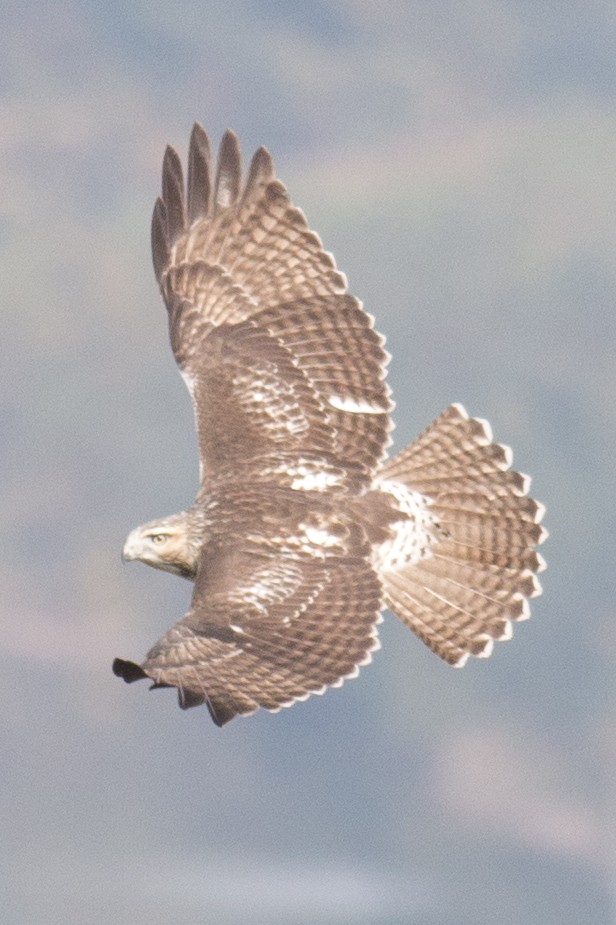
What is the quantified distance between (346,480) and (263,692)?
2.75 meters

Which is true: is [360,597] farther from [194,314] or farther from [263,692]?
[194,314]

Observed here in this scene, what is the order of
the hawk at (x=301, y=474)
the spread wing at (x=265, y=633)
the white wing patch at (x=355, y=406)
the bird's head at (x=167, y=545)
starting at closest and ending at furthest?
the spread wing at (x=265, y=633)
the hawk at (x=301, y=474)
the bird's head at (x=167, y=545)
the white wing patch at (x=355, y=406)

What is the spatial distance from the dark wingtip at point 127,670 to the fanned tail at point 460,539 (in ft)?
10.5

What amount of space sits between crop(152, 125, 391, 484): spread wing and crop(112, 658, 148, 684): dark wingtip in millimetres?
3015

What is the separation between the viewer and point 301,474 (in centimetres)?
1681

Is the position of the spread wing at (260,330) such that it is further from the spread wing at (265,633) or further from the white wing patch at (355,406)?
the spread wing at (265,633)

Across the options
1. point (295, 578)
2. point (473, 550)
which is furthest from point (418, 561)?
point (295, 578)

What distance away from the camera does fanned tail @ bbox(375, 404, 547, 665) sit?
17.0 metres

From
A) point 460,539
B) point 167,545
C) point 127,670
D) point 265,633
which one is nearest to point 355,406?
point 460,539

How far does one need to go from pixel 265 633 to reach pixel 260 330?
3.32 m

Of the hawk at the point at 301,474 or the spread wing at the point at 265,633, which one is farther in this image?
the hawk at the point at 301,474

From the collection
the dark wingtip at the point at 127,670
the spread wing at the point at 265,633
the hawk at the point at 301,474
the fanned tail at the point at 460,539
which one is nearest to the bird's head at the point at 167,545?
the hawk at the point at 301,474

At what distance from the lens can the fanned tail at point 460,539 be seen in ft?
→ 55.7

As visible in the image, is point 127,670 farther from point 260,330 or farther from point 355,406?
point 260,330
